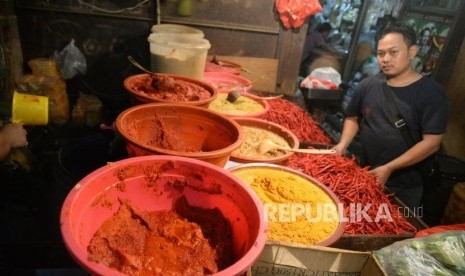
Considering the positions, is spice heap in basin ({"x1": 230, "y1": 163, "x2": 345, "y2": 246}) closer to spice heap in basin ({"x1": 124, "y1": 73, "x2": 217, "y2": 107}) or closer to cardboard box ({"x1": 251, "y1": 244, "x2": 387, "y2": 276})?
cardboard box ({"x1": 251, "y1": 244, "x2": 387, "y2": 276})

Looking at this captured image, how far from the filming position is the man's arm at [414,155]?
11.0 ft

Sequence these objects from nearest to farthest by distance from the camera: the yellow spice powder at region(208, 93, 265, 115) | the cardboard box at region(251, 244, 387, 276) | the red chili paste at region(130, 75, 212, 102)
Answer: the cardboard box at region(251, 244, 387, 276) → the red chili paste at region(130, 75, 212, 102) → the yellow spice powder at region(208, 93, 265, 115)

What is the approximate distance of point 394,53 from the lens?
3.35 metres

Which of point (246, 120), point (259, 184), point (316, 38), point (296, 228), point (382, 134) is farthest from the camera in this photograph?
point (316, 38)

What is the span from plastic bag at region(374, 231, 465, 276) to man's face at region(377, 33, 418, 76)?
2.42 metres

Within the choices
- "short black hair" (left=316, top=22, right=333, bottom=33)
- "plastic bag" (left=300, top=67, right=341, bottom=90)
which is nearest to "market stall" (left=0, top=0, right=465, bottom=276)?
"plastic bag" (left=300, top=67, right=341, bottom=90)

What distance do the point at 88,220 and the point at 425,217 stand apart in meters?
5.37

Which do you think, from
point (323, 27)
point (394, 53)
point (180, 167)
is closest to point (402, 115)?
point (394, 53)

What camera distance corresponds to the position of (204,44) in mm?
3217

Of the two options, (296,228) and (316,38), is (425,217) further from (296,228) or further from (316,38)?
(316,38)

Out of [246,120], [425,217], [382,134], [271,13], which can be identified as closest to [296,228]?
[246,120]

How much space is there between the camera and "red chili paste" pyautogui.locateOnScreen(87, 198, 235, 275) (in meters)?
1.16

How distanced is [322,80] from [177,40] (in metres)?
3.67

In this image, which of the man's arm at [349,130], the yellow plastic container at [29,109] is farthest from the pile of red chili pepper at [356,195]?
the yellow plastic container at [29,109]
